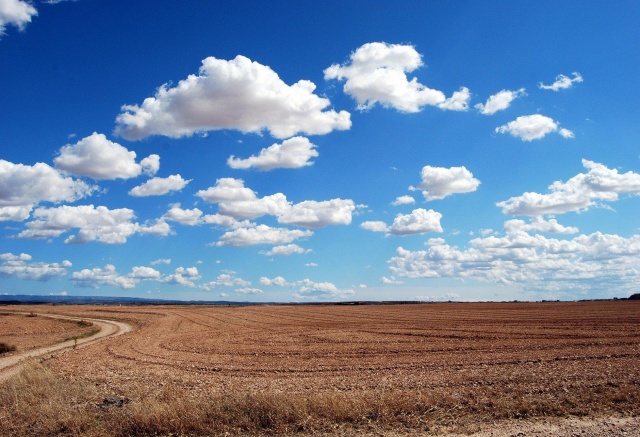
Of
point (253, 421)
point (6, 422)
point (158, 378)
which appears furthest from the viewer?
point (158, 378)

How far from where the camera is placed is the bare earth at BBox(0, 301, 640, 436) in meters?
11.5

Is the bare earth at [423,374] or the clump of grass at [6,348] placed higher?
the bare earth at [423,374]

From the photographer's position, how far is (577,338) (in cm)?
3128

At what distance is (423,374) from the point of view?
1895cm

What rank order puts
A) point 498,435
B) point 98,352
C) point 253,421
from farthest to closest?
point 98,352
point 253,421
point 498,435

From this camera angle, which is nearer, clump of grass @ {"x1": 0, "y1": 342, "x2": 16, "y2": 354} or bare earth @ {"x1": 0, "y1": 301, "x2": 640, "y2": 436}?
bare earth @ {"x1": 0, "y1": 301, "x2": 640, "y2": 436}

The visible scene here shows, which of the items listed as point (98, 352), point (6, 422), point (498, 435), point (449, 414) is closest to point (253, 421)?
point (449, 414)

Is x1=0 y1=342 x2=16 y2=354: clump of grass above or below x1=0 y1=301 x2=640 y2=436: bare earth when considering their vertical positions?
below

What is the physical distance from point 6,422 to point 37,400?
200 cm

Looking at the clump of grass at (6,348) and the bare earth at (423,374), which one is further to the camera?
the clump of grass at (6,348)

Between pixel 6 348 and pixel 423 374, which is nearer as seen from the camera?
pixel 423 374

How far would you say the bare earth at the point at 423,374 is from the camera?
11.5 metres

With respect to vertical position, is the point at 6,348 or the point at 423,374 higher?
the point at 423,374

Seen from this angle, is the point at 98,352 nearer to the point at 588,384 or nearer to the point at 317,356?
the point at 317,356
